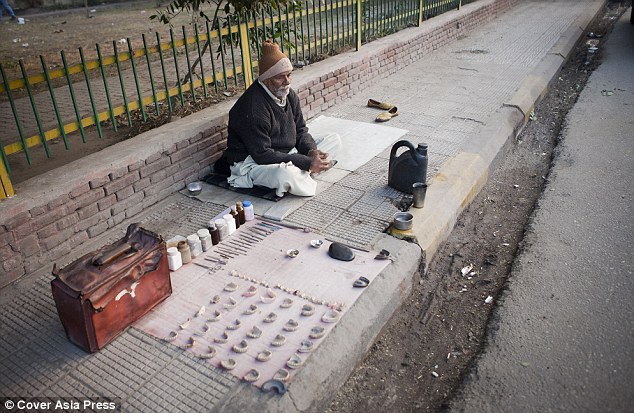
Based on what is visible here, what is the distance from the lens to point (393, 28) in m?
9.12

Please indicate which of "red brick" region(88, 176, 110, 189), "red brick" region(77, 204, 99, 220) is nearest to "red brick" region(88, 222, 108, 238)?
"red brick" region(77, 204, 99, 220)

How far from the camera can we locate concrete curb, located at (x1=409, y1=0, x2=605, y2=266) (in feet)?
13.2

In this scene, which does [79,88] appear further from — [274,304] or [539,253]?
[539,253]

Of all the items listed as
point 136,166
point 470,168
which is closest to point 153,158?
point 136,166

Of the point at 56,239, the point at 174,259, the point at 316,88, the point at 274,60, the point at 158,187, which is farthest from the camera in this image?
the point at 316,88

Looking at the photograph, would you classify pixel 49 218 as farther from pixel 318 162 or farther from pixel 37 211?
pixel 318 162

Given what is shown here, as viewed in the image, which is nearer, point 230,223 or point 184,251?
point 184,251

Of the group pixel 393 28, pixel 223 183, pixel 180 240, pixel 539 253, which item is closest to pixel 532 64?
pixel 393 28

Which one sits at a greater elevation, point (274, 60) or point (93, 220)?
point (274, 60)

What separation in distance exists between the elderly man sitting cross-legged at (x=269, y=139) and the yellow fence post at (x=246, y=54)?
119cm

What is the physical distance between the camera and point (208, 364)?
8.90 ft

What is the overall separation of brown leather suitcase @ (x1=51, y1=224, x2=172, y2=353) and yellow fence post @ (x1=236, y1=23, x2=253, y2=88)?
314 cm

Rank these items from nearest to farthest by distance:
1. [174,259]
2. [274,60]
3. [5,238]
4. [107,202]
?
[5,238] < [174,259] < [107,202] < [274,60]

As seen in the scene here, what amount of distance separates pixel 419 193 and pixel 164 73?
271 centimetres
